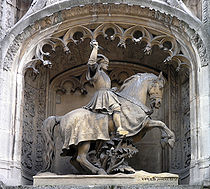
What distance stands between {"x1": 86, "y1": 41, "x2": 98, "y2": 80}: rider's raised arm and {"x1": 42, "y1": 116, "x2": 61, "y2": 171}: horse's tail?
0.80 metres

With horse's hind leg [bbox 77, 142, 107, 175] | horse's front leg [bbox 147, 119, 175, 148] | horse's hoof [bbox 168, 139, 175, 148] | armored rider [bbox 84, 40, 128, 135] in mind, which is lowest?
horse's hind leg [bbox 77, 142, 107, 175]

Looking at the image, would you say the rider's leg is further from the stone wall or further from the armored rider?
the stone wall

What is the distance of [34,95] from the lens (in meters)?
11.2

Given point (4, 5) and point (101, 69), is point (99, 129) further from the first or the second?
point (4, 5)

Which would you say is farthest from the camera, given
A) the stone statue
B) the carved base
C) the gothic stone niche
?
the gothic stone niche

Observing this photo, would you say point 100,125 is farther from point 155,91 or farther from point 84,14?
point 84,14

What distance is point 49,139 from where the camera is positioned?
10148mm

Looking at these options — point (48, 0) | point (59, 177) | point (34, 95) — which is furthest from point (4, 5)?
point (59, 177)

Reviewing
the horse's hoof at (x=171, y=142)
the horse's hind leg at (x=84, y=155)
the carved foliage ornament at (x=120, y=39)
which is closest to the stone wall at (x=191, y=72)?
the carved foliage ornament at (x=120, y=39)

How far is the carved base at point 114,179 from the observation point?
9.49m

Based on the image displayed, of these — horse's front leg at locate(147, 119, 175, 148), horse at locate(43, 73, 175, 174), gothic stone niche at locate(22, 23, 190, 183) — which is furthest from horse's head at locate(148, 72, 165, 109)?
gothic stone niche at locate(22, 23, 190, 183)

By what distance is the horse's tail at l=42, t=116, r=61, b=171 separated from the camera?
1008cm

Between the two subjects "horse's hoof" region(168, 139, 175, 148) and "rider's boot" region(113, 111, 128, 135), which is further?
"horse's hoof" region(168, 139, 175, 148)

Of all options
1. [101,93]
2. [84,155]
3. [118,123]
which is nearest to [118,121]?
[118,123]
